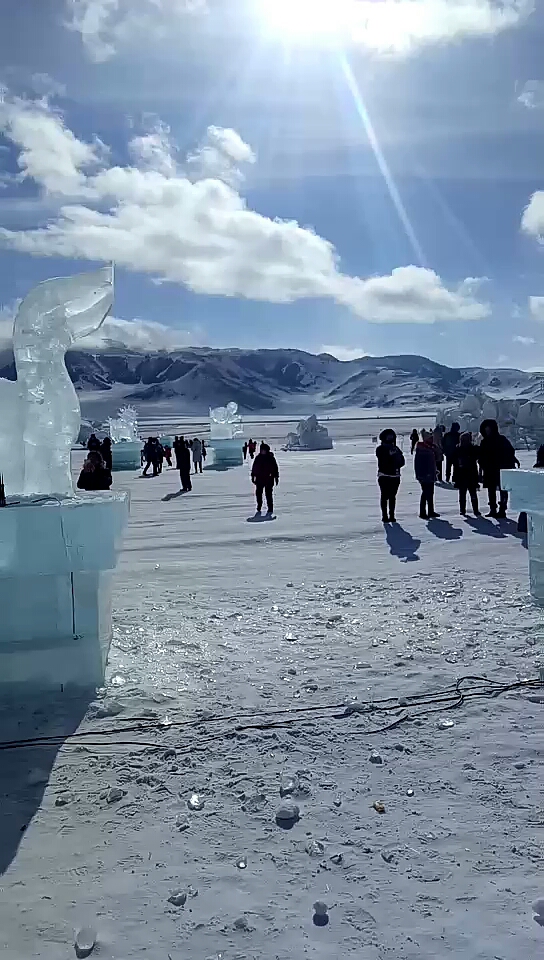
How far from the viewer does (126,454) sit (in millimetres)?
25188

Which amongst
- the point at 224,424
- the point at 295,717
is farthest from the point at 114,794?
the point at 224,424

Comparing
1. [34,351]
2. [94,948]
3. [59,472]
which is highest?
[34,351]

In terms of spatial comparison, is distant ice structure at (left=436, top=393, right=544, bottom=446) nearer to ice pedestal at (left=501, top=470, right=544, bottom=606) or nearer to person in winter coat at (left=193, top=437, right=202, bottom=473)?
Answer: person in winter coat at (left=193, top=437, right=202, bottom=473)

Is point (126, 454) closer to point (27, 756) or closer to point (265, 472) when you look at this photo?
point (265, 472)

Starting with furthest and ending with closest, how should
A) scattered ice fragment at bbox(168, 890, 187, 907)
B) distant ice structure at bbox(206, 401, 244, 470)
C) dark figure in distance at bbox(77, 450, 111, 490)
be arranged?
distant ice structure at bbox(206, 401, 244, 470) < dark figure in distance at bbox(77, 450, 111, 490) < scattered ice fragment at bbox(168, 890, 187, 907)

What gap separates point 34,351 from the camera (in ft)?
15.8

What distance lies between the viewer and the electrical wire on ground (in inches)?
149

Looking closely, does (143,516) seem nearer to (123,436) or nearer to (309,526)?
(309,526)

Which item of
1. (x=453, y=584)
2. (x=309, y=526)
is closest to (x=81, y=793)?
(x=453, y=584)

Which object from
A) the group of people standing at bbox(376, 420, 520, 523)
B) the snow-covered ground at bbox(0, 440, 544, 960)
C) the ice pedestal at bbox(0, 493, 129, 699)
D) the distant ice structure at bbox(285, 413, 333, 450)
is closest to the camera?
the snow-covered ground at bbox(0, 440, 544, 960)

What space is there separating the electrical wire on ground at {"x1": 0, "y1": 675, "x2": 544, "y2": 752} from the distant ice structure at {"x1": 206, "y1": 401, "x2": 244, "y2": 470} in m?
19.3

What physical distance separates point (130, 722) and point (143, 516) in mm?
8318

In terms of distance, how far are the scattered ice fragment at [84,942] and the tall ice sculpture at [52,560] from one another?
6.95ft

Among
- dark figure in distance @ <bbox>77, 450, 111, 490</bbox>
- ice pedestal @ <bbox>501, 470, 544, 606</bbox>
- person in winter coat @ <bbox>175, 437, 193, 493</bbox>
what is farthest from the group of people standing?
person in winter coat @ <bbox>175, 437, 193, 493</bbox>
